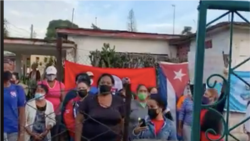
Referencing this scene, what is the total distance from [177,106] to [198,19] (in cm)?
435

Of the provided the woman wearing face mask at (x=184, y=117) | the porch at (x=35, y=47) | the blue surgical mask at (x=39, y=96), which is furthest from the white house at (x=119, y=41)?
the blue surgical mask at (x=39, y=96)

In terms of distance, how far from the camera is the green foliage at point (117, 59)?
29.5ft

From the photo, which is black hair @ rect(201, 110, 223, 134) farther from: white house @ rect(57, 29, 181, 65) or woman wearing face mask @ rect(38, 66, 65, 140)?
white house @ rect(57, 29, 181, 65)

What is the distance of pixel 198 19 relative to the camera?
1490 mm

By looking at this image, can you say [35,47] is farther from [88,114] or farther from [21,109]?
[88,114]

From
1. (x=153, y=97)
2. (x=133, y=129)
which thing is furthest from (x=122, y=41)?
(x=133, y=129)

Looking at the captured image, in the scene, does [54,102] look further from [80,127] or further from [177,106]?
[177,106]

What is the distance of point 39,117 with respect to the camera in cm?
432

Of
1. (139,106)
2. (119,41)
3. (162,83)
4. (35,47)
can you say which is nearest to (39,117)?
(139,106)

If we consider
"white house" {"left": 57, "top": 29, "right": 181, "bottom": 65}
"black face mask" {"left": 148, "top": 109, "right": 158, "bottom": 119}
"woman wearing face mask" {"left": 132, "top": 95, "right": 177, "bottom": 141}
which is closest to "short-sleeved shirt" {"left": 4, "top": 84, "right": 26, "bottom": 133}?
"woman wearing face mask" {"left": 132, "top": 95, "right": 177, "bottom": 141}

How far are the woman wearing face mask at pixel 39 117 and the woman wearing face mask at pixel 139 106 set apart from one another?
0.93 meters

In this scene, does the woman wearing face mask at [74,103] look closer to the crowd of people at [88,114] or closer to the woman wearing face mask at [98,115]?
the crowd of people at [88,114]

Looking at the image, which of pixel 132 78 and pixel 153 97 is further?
pixel 132 78

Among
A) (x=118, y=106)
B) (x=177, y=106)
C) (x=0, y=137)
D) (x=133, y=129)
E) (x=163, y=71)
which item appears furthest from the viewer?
(x=163, y=71)
